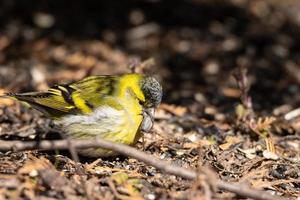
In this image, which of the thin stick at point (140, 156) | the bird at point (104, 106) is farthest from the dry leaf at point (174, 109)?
the thin stick at point (140, 156)

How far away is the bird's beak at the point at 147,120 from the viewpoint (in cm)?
366

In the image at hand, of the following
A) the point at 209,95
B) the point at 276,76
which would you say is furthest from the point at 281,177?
the point at 276,76

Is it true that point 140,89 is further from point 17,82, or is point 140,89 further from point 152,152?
point 17,82

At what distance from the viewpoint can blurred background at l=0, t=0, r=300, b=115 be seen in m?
5.62

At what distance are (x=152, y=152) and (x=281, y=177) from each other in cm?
82

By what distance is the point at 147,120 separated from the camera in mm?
3678

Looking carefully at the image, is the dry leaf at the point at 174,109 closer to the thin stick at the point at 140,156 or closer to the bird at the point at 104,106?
the bird at the point at 104,106

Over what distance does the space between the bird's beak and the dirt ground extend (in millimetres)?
208

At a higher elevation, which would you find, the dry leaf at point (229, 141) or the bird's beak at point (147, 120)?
the dry leaf at point (229, 141)

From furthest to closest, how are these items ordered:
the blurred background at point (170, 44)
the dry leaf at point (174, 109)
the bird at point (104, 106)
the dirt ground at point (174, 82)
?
1. the blurred background at point (170, 44)
2. the dry leaf at point (174, 109)
3. the bird at point (104, 106)
4. the dirt ground at point (174, 82)

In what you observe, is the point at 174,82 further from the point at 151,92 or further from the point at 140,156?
the point at 140,156

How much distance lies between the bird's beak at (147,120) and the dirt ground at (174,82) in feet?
0.68

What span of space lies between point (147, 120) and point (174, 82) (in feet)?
7.08

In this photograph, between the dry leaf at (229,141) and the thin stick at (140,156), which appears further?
the dry leaf at (229,141)
